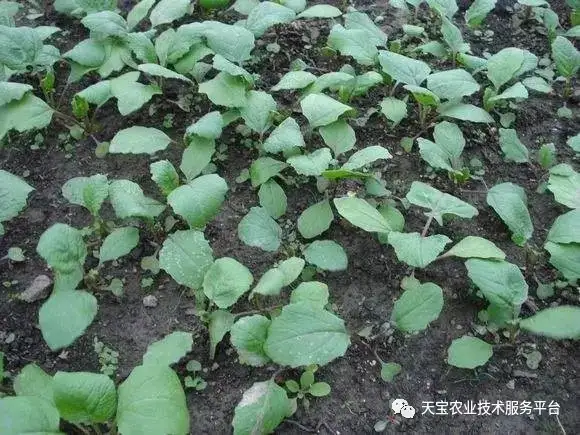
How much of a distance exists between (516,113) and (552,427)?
134 cm

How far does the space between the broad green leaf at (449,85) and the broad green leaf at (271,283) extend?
39.8 inches

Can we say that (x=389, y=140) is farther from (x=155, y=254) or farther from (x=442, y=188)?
(x=155, y=254)

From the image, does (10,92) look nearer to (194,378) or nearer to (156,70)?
(156,70)

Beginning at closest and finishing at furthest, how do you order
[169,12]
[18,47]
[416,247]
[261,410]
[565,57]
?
[261,410] → [416,247] → [18,47] → [565,57] → [169,12]

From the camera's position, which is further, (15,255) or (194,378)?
(15,255)

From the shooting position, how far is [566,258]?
1.97m

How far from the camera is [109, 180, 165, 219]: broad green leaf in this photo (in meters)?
2.02

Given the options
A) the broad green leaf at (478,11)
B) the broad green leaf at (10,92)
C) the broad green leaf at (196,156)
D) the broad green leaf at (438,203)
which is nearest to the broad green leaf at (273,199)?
the broad green leaf at (196,156)

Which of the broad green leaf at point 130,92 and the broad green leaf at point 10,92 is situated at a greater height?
the broad green leaf at point 130,92

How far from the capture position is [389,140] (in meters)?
2.51

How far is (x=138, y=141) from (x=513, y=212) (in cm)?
134

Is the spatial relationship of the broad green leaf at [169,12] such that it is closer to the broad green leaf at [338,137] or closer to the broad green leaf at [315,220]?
the broad green leaf at [338,137]

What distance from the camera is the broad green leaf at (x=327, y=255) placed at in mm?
2014

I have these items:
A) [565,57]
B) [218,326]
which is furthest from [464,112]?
[218,326]
